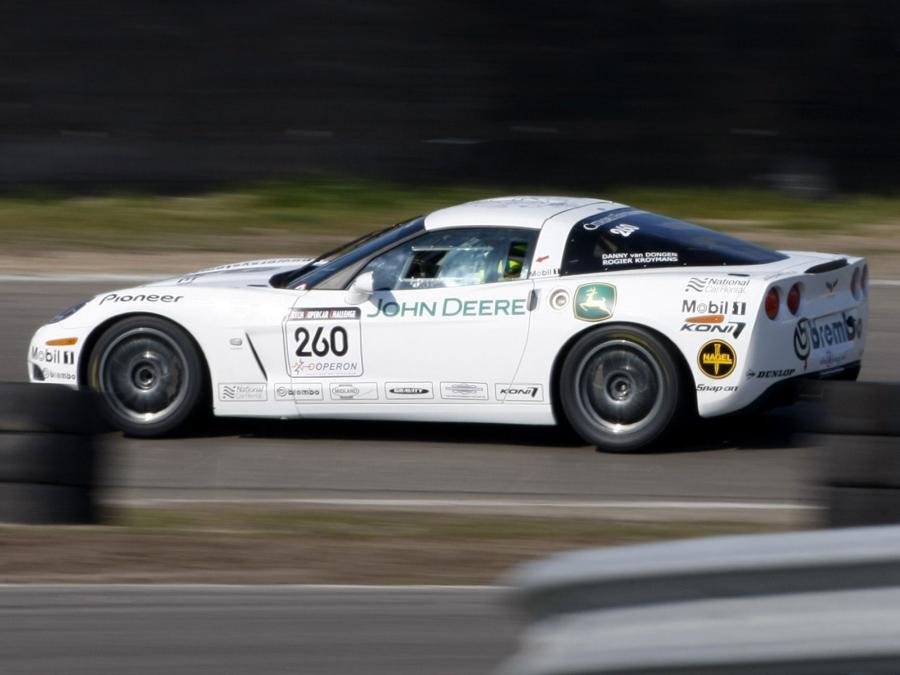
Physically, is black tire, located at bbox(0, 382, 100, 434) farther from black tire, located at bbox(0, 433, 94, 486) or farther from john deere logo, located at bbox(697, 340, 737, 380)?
john deere logo, located at bbox(697, 340, 737, 380)

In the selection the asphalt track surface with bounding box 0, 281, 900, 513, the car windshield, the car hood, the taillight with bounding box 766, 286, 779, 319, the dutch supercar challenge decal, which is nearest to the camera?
the asphalt track surface with bounding box 0, 281, 900, 513

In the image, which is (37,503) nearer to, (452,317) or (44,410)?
(44,410)

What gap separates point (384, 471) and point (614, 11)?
10312 millimetres

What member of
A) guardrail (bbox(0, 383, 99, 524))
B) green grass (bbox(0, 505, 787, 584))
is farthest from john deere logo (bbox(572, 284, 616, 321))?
guardrail (bbox(0, 383, 99, 524))

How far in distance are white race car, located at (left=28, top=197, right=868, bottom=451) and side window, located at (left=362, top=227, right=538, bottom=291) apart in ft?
0.03

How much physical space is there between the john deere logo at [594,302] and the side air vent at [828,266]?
107cm

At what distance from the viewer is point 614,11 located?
1700 cm

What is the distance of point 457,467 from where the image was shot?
7945 mm

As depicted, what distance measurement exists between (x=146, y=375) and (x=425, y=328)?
1680mm

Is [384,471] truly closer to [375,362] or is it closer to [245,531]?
[375,362]

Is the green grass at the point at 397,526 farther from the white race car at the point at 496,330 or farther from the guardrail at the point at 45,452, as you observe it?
the white race car at the point at 496,330

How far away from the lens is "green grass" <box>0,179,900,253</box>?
15.6 metres

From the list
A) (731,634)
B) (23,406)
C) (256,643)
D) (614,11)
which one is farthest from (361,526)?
(614,11)

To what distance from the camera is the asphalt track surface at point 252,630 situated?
13.8 feet
